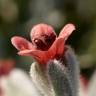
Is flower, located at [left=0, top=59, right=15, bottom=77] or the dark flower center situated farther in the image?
flower, located at [left=0, top=59, right=15, bottom=77]

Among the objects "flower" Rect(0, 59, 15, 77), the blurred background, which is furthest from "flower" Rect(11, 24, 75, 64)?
the blurred background

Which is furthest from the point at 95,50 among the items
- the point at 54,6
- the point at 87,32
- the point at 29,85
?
the point at 29,85

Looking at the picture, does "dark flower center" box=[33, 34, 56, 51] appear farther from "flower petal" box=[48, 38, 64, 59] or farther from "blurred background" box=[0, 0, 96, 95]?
"blurred background" box=[0, 0, 96, 95]

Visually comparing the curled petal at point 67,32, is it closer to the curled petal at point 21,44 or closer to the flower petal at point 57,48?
the flower petal at point 57,48

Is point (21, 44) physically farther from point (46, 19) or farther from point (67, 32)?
point (46, 19)

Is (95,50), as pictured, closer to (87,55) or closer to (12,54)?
(87,55)

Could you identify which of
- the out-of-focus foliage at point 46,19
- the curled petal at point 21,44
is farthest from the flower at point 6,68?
the curled petal at point 21,44
